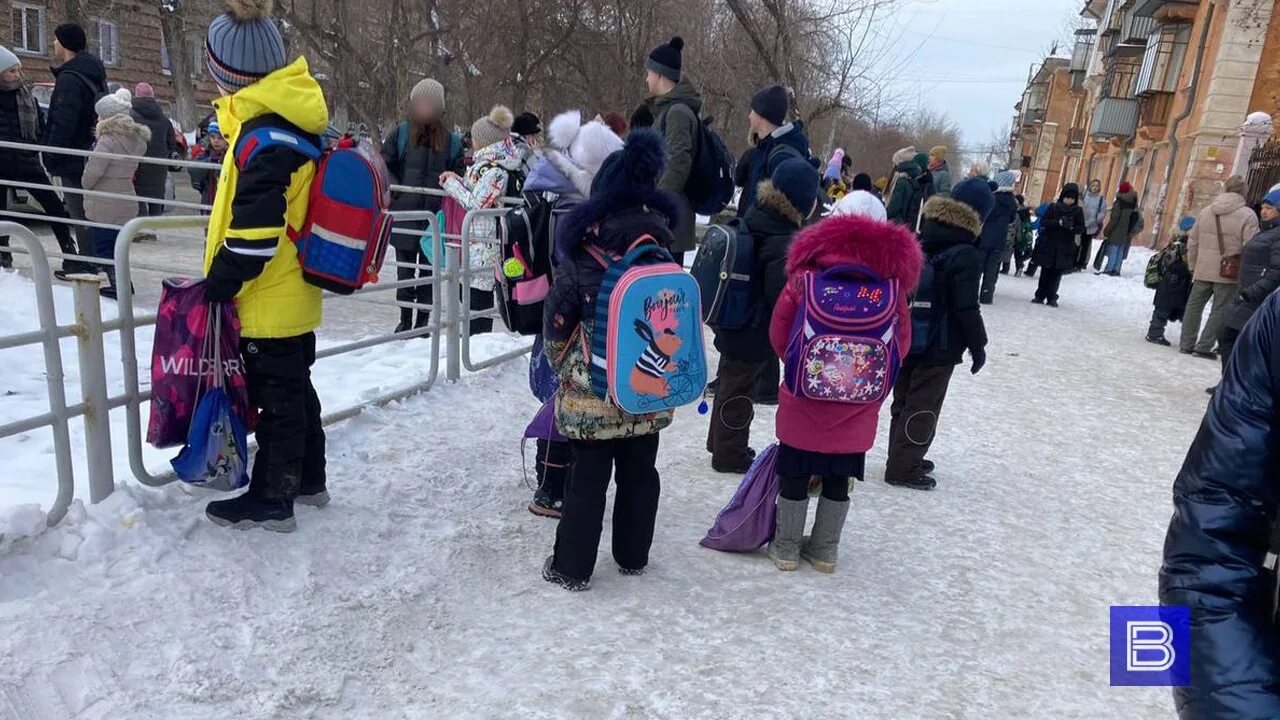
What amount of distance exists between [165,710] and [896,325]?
3.11 metres

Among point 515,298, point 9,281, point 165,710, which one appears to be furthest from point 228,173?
point 9,281

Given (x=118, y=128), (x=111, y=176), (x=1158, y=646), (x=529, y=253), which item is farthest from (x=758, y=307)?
(x=118, y=128)

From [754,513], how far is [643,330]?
1289 millimetres

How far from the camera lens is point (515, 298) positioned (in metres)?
3.66

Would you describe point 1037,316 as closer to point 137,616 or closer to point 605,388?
point 605,388

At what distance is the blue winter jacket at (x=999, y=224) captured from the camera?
481 inches

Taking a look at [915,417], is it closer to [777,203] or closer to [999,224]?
[777,203]

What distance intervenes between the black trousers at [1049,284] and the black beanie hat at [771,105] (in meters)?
9.40

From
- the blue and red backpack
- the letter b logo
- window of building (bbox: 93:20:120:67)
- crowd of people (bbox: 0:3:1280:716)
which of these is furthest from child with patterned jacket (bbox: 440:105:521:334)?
window of building (bbox: 93:20:120:67)

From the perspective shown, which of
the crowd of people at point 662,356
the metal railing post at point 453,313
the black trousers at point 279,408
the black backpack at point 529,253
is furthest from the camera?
the metal railing post at point 453,313

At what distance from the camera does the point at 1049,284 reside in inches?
550

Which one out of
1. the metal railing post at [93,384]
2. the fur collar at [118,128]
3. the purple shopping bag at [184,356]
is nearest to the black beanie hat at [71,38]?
the fur collar at [118,128]

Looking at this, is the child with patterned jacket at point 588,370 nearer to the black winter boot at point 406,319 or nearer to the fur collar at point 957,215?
the fur collar at point 957,215

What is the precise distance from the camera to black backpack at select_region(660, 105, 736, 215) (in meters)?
6.16
